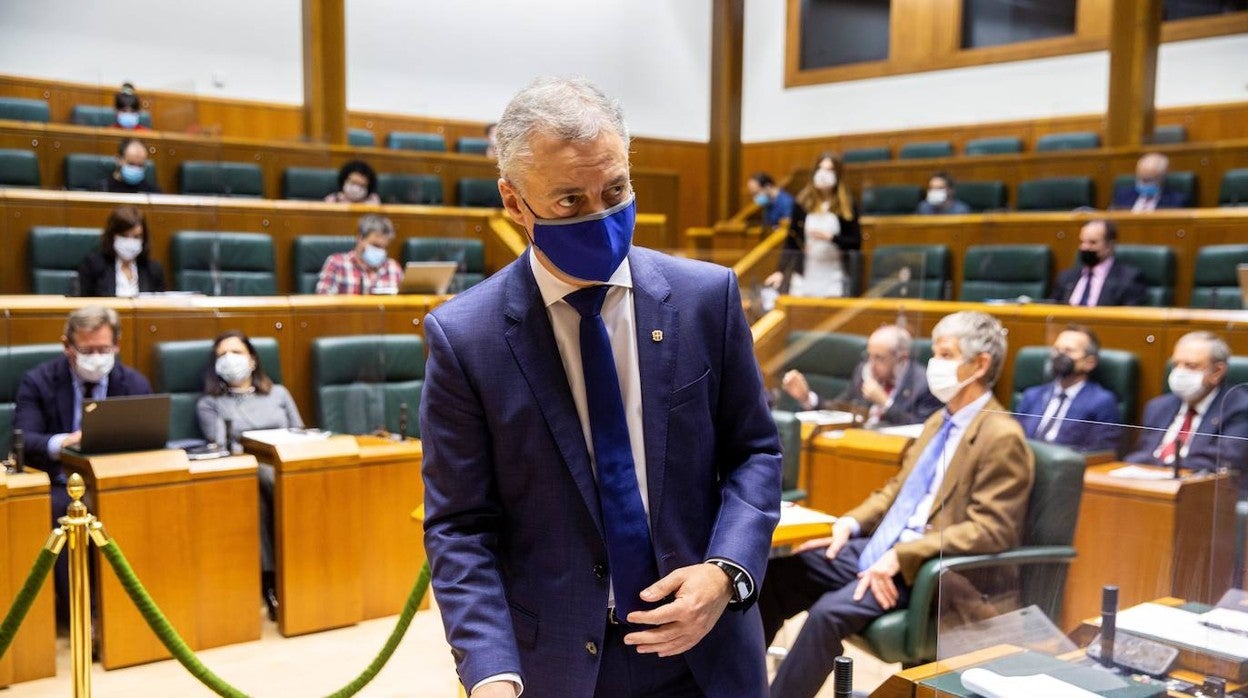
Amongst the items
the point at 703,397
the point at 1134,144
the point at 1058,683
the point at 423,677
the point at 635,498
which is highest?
the point at 1134,144

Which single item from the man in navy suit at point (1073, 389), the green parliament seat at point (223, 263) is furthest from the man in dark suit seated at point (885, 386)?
the green parliament seat at point (223, 263)

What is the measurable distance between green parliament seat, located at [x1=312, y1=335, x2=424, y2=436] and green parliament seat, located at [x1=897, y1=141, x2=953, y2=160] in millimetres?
5139

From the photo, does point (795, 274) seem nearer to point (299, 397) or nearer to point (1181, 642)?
point (299, 397)

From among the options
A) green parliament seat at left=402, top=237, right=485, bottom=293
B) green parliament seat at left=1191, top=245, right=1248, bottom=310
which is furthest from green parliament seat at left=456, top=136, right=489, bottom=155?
green parliament seat at left=1191, top=245, right=1248, bottom=310

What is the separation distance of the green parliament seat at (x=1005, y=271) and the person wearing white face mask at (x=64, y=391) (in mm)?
3929

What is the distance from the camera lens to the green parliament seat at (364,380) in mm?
4188

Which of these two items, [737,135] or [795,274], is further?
[737,135]

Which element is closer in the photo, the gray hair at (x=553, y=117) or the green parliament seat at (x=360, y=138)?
the gray hair at (x=553, y=117)

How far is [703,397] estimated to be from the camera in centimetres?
117

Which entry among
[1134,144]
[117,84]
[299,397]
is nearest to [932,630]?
[299,397]

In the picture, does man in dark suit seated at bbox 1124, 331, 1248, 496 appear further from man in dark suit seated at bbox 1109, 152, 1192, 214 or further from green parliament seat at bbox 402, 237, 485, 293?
green parliament seat at bbox 402, 237, 485, 293

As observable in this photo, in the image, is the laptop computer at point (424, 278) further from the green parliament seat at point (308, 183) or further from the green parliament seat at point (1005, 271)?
the green parliament seat at point (1005, 271)

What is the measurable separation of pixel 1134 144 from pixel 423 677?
5872 millimetres

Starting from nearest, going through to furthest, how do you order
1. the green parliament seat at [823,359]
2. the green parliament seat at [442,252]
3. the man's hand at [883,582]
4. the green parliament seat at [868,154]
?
the man's hand at [883,582] < the green parliament seat at [823,359] < the green parliament seat at [442,252] < the green parliament seat at [868,154]
